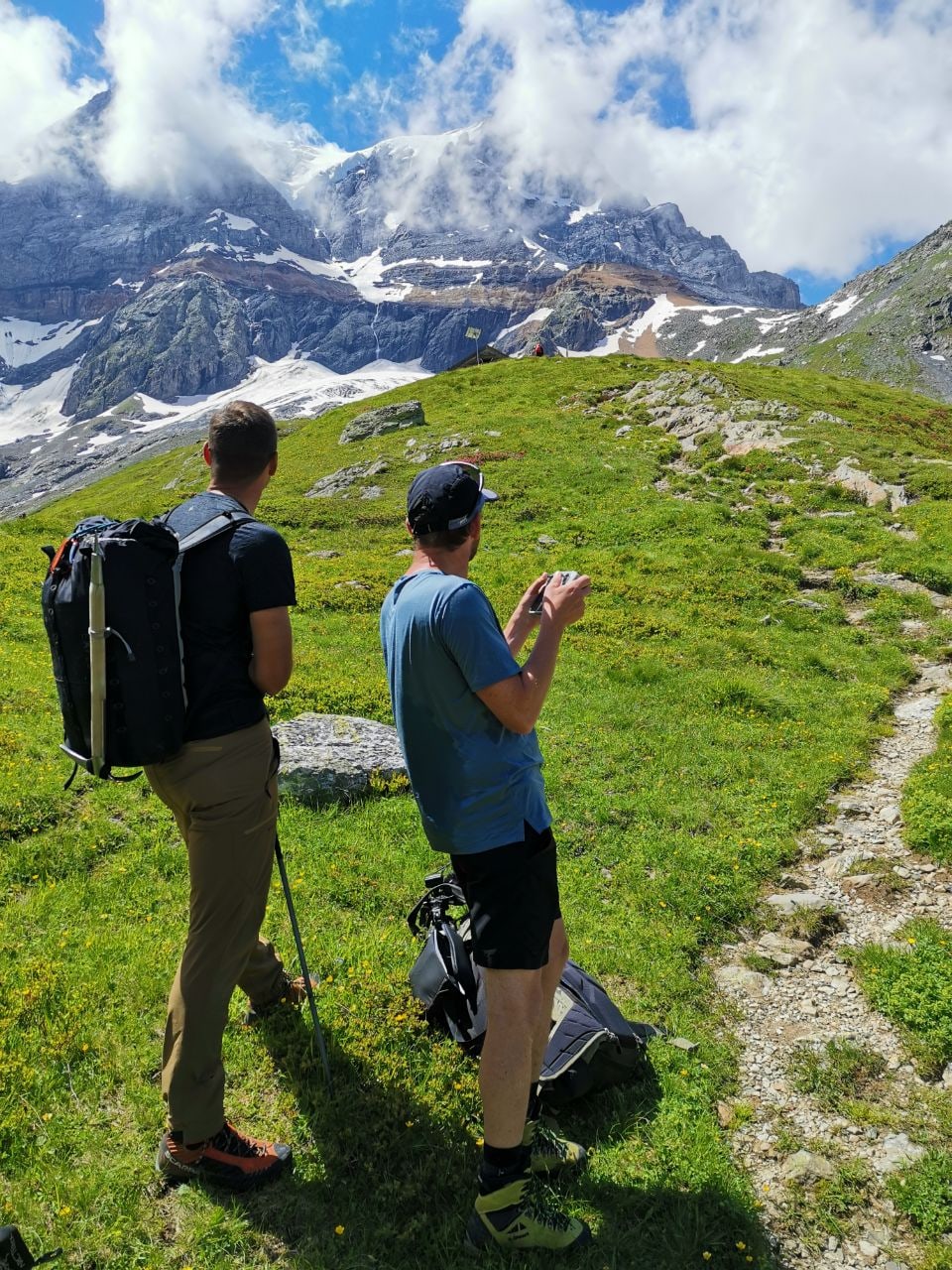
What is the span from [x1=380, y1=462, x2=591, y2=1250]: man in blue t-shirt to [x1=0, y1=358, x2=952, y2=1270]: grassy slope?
0.88m

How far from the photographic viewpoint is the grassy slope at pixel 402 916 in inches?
170

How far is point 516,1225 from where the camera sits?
4.02m

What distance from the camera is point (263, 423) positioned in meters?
4.38

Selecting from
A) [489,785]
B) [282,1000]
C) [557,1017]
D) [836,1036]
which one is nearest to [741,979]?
[836,1036]

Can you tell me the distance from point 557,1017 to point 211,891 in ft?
9.11

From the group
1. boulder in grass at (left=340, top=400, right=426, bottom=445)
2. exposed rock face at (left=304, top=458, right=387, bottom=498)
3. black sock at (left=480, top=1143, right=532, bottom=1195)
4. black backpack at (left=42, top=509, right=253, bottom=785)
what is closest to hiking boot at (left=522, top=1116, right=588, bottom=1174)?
black sock at (left=480, top=1143, right=532, bottom=1195)

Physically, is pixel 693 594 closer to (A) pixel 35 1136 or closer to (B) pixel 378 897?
(B) pixel 378 897

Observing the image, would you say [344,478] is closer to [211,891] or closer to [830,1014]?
[830,1014]

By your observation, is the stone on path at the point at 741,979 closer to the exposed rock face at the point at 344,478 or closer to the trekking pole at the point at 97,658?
the trekking pole at the point at 97,658

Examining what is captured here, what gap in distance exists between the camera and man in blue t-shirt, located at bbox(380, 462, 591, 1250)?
12.4ft

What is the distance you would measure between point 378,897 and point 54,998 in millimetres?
2932

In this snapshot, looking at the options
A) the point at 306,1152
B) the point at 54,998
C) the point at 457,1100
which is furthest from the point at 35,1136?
the point at 457,1100

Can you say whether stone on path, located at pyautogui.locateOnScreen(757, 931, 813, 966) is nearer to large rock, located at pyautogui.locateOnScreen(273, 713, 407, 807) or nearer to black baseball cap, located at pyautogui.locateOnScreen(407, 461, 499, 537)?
large rock, located at pyautogui.locateOnScreen(273, 713, 407, 807)

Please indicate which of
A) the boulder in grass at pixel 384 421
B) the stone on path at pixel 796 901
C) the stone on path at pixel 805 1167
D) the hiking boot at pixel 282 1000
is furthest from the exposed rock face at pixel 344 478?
the stone on path at pixel 805 1167
